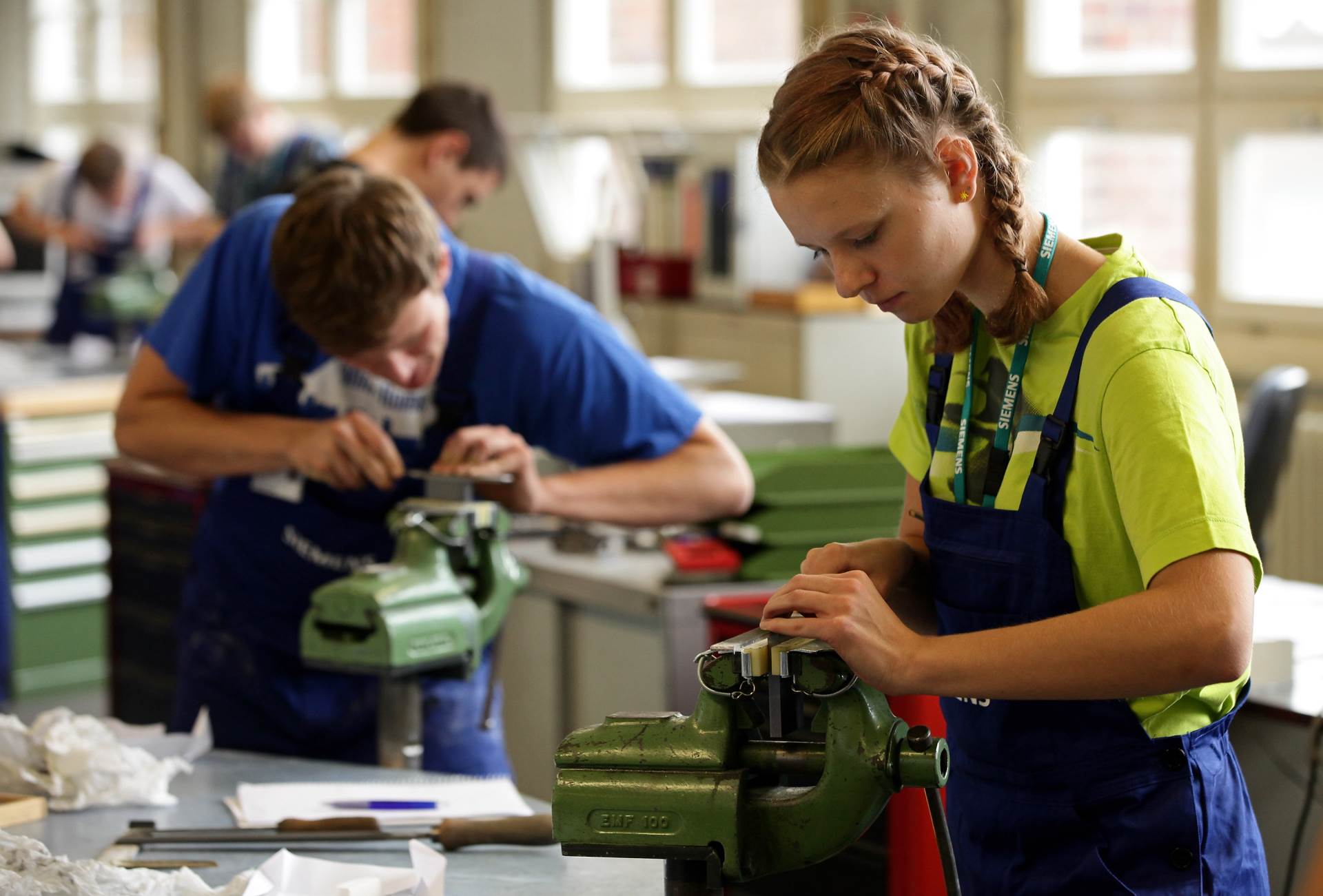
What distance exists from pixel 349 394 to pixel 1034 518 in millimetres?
1175

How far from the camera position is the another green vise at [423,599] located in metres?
1.82

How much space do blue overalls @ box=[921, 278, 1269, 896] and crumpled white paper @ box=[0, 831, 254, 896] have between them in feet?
2.38

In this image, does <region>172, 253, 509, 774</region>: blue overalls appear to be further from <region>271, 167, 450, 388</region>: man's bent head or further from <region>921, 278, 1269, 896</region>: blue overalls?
<region>921, 278, 1269, 896</region>: blue overalls

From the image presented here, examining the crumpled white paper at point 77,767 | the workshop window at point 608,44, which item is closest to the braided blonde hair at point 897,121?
the crumpled white paper at point 77,767

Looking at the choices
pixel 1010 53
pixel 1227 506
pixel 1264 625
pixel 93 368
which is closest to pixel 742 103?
pixel 1010 53

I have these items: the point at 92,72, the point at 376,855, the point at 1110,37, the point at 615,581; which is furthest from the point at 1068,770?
the point at 92,72

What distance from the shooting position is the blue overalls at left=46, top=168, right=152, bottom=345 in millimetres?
6355

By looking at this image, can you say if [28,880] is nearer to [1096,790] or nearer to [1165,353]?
[1096,790]

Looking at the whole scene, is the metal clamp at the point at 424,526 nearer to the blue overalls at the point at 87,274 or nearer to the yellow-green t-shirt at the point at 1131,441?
the yellow-green t-shirt at the point at 1131,441

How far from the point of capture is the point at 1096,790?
1.46m

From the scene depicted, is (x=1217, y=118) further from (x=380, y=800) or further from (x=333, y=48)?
(x=333, y=48)

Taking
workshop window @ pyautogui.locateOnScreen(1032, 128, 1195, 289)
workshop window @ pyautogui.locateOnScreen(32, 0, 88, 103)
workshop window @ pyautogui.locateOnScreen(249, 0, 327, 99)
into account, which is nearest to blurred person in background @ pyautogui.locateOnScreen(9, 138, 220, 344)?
workshop window @ pyautogui.locateOnScreen(249, 0, 327, 99)

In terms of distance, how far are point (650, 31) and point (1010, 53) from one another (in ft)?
7.28

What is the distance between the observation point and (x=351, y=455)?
215cm
